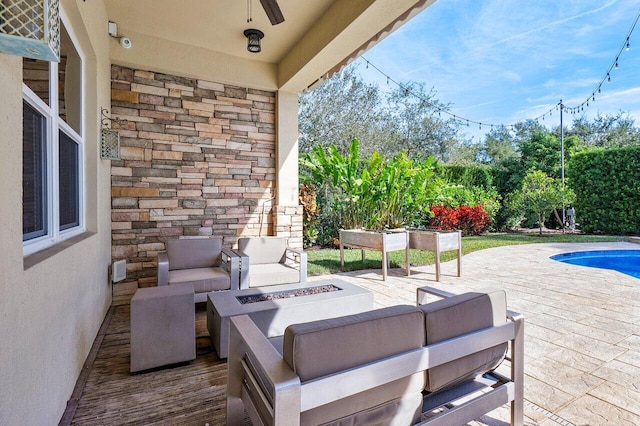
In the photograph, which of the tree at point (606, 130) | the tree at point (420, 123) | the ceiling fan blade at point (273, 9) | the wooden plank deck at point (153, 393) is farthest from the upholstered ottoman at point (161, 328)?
the tree at point (606, 130)

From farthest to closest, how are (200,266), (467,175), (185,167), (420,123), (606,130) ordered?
(606,130) < (420,123) < (467,175) < (185,167) < (200,266)

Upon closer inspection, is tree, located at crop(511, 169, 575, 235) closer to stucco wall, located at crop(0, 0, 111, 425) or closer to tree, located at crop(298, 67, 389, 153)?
tree, located at crop(298, 67, 389, 153)

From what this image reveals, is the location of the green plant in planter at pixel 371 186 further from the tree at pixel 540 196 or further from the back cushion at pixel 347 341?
the back cushion at pixel 347 341

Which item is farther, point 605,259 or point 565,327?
point 605,259

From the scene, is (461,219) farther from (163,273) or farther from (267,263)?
(163,273)

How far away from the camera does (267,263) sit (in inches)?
190

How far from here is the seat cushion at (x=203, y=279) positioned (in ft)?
12.5

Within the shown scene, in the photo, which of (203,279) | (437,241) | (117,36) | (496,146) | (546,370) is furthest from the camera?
(496,146)

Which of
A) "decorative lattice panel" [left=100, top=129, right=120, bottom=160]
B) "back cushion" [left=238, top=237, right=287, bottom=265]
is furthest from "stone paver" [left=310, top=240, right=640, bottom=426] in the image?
"decorative lattice panel" [left=100, top=129, right=120, bottom=160]

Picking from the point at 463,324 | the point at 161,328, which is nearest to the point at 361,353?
the point at 463,324

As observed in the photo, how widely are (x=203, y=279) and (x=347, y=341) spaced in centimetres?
305

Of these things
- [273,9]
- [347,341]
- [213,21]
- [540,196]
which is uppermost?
[213,21]

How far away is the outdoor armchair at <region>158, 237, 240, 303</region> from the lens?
3793mm

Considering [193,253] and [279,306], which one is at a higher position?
[193,253]
